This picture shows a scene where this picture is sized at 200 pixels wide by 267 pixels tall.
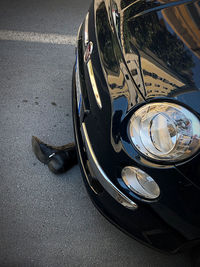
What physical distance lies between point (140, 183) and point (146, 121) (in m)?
0.31

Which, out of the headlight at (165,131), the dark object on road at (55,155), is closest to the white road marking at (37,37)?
the dark object on road at (55,155)

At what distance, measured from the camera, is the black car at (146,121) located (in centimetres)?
134

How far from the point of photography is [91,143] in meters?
1.62

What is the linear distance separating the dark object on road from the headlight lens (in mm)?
730

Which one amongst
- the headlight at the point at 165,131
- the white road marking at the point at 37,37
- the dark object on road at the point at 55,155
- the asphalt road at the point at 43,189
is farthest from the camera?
the white road marking at the point at 37,37

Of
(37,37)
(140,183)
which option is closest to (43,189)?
(140,183)

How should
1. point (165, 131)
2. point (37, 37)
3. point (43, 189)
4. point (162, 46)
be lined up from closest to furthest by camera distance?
1. point (165, 131)
2. point (162, 46)
3. point (43, 189)
4. point (37, 37)

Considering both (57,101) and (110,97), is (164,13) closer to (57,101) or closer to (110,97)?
(110,97)

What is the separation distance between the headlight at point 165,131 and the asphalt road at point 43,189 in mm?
819

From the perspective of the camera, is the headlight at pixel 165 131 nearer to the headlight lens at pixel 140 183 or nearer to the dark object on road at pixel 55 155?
the headlight lens at pixel 140 183

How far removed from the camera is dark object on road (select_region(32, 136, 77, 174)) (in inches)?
81.1

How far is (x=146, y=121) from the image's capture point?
1.41 m

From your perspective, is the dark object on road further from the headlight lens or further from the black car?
the headlight lens

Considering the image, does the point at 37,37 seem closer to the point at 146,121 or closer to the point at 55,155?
the point at 55,155
